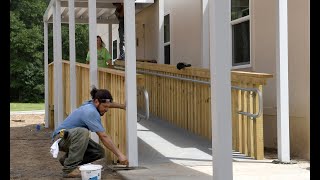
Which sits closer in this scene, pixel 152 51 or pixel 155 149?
pixel 155 149

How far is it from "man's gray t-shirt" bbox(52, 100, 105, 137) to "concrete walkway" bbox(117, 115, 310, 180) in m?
0.73

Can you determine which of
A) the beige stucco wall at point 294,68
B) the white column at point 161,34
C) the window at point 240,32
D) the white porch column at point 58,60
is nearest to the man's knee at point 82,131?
the beige stucco wall at point 294,68

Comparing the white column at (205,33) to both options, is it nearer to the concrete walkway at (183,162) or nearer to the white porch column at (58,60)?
the concrete walkway at (183,162)

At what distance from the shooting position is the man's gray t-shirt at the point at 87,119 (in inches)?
242

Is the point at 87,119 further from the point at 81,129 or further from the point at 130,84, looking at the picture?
the point at 130,84

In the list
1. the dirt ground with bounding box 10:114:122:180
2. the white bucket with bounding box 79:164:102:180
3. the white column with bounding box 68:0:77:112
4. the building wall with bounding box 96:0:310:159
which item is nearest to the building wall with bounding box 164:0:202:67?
the building wall with bounding box 96:0:310:159

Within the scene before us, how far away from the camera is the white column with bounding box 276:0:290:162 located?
7008 mm

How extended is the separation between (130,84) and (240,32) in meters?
3.89

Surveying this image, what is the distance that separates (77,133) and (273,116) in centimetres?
393


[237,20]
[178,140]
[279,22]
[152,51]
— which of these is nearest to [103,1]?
[152,51]

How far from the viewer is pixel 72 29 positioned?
32.3 feet

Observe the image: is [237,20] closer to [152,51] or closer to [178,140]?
[178,140]

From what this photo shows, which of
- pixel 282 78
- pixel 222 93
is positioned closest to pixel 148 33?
pixel 282 78

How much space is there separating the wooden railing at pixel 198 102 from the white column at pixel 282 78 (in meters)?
0.24
